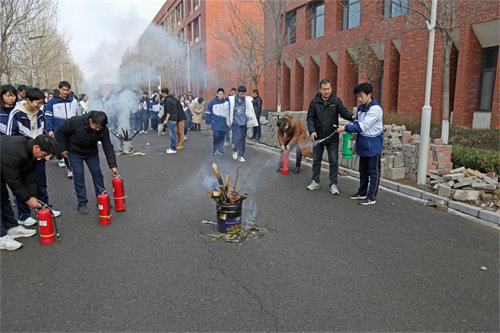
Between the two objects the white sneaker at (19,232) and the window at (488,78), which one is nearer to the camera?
the white sneaker at (19,232)

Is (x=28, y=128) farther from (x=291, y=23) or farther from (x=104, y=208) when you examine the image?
(x=291, y=23)

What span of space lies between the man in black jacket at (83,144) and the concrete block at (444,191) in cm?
531

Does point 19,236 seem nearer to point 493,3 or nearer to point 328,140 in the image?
point 328,140

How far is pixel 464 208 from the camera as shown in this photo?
5793 millimetres

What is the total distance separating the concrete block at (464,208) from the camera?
18.4 feet

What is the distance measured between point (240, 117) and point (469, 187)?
5.74m

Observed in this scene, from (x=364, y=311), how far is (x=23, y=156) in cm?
373

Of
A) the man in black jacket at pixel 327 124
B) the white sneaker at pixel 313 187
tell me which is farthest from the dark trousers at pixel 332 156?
the white sneaker at pixel 313 187

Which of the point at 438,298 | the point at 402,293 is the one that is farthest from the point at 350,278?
the point at 438,298

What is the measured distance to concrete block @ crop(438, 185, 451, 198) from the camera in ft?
20.5

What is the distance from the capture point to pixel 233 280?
11.7ft

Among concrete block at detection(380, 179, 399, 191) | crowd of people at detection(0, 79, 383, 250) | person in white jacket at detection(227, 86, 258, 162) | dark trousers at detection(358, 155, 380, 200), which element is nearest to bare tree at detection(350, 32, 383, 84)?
person in white jacket at detection(227, 86, 258, 162)

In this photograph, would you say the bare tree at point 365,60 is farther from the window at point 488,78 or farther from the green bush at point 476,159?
the green bush at point 476,159

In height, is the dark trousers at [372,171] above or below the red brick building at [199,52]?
below
